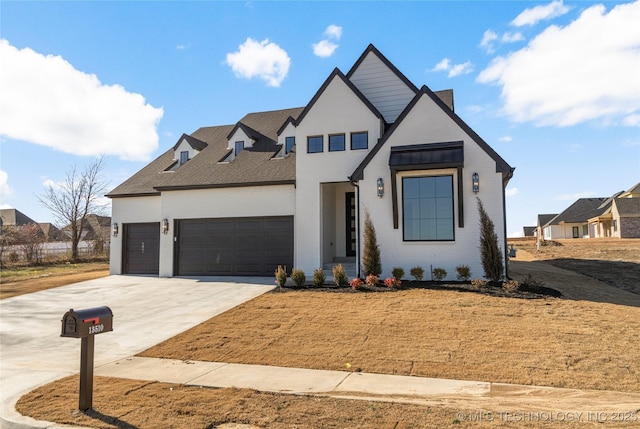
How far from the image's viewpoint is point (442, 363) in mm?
7027

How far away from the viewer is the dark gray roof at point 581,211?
5256 centimetres

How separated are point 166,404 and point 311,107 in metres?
13.4

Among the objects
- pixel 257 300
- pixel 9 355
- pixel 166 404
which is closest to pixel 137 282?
pixel 257 300

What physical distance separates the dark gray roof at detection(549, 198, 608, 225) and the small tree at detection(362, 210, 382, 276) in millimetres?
48127

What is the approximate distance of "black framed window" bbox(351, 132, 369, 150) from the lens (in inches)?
644

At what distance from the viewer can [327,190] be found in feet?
58.9

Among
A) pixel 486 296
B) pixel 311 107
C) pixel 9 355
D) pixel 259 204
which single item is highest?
pixel 311 107

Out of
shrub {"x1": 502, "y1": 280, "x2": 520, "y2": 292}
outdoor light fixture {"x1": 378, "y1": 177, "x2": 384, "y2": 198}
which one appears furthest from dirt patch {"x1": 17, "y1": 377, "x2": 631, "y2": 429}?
outdoor light fixture {"x1": 378, "y1": 177, "x2": 384, "y2": 198}

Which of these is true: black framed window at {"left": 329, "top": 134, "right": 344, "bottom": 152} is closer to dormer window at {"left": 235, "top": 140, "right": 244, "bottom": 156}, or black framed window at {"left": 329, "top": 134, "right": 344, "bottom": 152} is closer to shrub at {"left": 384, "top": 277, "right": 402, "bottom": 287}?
shrub at {"left": 384, "top": 277, "right": 402, "bottom": 287}

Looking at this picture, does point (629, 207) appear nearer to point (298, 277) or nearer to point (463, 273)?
point (463, 273)

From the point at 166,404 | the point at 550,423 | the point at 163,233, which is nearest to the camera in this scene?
the point at 550,423

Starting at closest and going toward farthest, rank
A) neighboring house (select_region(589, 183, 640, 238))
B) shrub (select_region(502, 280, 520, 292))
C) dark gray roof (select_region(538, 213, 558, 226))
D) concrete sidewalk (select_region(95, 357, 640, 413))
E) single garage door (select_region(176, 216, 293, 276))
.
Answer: concrete sidewalk (select_region(95, 357, 640, 413)), shrub (select_region(502, 280, 520, 292)), single garage door (select_region(176, 216, 293, 276)), neighboring house (select_region(589, 183, 640, 238)), dark gray roof (select_region(538, 213, 558, 226))

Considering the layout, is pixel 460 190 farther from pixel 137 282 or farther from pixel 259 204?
pixel 137 282

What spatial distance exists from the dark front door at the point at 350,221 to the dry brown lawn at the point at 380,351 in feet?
18.5
